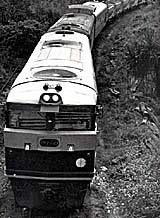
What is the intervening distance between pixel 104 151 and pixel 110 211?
275cm

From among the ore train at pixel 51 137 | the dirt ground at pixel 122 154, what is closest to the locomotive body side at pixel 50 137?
the ore train at pixel 51 137

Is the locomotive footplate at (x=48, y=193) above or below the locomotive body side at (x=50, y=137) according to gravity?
below

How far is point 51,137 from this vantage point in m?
7.80

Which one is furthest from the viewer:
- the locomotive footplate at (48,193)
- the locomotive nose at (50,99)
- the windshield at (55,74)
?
the windshield at (55,74)

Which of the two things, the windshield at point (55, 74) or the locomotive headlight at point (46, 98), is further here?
the windshield at point (55, 74)

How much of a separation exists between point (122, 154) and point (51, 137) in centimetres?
425

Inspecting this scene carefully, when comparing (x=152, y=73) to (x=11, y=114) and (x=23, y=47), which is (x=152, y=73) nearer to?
(x=23, y=47)

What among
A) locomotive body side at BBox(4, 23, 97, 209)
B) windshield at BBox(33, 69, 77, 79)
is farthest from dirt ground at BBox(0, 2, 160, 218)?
windshield at BBox(33, 69, 77, 79)

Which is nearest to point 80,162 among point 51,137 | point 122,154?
point 51,137

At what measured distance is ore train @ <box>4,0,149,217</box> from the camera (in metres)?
7.82

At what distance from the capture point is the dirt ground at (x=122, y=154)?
Answer: 30.8ft

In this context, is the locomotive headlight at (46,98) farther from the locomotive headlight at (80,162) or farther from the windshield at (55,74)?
the locomotive headlight at (80,162)

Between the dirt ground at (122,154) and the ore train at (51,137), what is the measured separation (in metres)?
0.79

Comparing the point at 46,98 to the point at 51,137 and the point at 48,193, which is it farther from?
the point at 48,193
